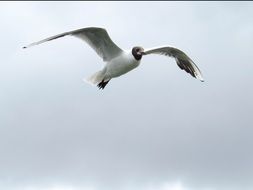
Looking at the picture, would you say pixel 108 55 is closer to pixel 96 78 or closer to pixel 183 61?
pixel 96 78

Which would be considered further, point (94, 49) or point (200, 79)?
point (200, 79)

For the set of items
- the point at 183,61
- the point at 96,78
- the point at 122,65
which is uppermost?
the point at 122,65

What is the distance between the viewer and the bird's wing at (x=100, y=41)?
19.0 metres

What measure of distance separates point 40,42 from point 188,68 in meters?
6.45

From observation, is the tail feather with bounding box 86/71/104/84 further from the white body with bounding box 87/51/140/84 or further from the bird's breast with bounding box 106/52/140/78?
the bird's breast with bounding box 106/52/140/78

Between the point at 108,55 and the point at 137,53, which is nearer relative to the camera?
the point at 137,53

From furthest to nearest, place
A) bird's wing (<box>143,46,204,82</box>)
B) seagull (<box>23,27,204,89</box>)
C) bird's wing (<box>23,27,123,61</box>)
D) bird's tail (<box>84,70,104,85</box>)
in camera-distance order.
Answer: bird's wing (<box>143,46,204,82</box>)
bird's tail (<box>84,70,104,85</box>)
seagull (<box>23,27,204,89</box>)
bird's wing (<box>23,27,123,61</box>)

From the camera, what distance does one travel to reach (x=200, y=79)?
2155 cm

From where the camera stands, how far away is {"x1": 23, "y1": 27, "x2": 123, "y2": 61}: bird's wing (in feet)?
62.5

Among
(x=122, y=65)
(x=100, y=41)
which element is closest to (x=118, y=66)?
(x=122, y=65)

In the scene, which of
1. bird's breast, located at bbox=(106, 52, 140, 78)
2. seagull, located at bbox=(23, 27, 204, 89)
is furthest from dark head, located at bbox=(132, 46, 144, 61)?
bird's breast, located at bbox=(106, 52, 140, 78)

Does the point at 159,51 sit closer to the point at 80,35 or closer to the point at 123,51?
the point at 123,51

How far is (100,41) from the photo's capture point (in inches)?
777

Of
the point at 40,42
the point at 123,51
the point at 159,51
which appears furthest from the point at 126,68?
the point at 40,42
